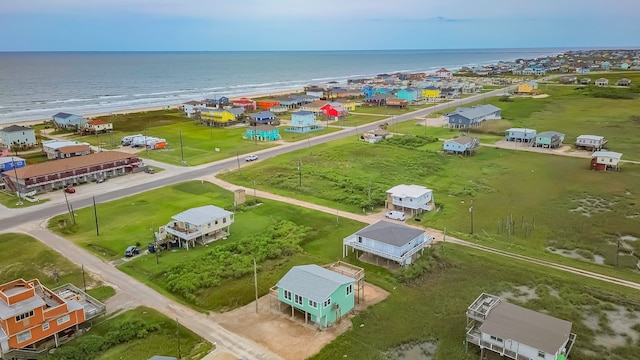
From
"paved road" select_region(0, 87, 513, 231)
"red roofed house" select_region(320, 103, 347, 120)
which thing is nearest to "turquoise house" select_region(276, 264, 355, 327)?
"paved road" select_region(0, 87, 513, 231)

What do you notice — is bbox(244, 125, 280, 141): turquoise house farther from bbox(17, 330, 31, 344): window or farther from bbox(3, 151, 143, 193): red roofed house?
bbox(17, 330, 31, 344): window

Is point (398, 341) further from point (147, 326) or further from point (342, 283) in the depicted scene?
point (147, 326)

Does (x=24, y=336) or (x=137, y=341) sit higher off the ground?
(x=24, y=336)

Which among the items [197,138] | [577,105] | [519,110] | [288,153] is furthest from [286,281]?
[577,105]

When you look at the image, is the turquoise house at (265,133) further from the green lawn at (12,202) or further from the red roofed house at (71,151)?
the green lawn at (12,202)

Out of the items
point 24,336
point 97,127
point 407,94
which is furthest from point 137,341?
point 407,94

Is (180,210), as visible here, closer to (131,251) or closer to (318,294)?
(131,251)
